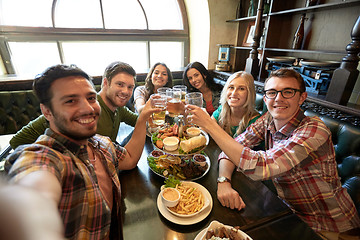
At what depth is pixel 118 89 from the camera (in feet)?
6.22

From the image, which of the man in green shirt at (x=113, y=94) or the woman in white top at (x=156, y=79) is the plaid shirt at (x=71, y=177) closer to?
the man in green shirt at (x=113, y=94)

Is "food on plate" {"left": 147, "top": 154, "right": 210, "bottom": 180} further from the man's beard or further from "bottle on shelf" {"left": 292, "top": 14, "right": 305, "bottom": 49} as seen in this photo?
"bottle on shelf" {"left": 292, "top": 14, "right": 305, "bottom": 49}

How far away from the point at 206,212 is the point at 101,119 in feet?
4.54

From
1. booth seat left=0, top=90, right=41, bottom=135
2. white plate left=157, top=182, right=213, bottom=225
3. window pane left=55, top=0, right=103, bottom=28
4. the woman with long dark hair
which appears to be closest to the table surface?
white plate left=157, top=182, right=213, bottom=225

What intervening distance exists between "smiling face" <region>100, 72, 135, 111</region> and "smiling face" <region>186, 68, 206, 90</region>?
1.37 meters

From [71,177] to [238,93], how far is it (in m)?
1.77

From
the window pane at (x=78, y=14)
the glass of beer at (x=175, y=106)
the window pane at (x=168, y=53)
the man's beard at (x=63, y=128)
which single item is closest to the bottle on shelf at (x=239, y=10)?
the window pane at (x=168, y=53)

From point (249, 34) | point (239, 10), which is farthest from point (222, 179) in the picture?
point (239, 10)

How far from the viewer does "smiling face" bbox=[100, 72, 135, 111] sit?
6.24 feet

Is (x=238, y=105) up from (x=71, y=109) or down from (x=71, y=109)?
down

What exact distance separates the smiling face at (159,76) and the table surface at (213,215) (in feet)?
6.25

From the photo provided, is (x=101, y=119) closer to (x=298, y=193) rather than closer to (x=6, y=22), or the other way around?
(x=298, y=193)

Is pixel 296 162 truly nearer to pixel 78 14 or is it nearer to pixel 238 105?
pixel 238 105

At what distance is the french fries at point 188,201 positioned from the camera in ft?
3.37
